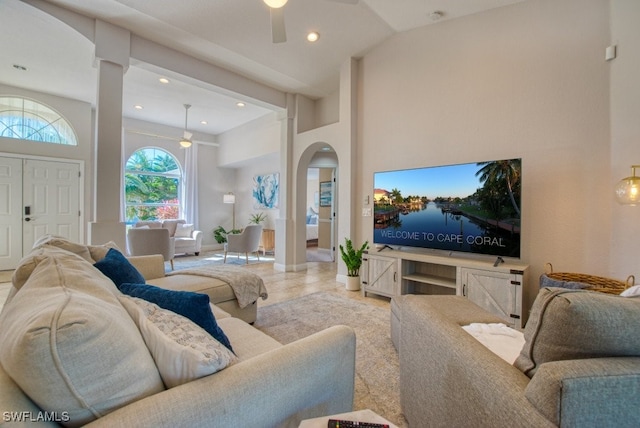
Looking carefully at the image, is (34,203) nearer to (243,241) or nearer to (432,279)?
(243,241)

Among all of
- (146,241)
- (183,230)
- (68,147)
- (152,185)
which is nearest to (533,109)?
(146,241)

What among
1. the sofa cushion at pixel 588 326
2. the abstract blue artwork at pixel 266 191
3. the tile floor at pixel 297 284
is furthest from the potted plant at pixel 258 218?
the sofa cushion at pixel 588 326

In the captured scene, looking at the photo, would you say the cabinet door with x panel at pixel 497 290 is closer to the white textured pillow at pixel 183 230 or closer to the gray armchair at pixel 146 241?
the gray armchair at pixel 146 241

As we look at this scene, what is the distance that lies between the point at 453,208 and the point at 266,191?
529 cm

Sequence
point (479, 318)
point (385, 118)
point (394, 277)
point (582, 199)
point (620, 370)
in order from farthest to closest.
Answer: point (385, 118) < point (394, 277) < point (582, 199) < point (479, 318) < point (620, 370)

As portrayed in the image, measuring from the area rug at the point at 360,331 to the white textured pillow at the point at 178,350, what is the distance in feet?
3.90

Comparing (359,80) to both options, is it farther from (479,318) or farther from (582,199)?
(479,318)

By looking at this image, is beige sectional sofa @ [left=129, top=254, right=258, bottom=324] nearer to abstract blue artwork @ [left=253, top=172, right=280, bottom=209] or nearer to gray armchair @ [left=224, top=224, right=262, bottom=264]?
gray armchair @ [left=224, top=224, right=262, bottom=264]

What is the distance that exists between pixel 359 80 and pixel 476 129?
1953 mm

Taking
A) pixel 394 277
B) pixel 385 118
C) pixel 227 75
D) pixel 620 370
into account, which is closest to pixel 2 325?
pixel 620 370

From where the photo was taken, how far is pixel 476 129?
324 centimetres

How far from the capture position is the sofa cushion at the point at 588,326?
0.74 meters

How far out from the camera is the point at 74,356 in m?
0.62

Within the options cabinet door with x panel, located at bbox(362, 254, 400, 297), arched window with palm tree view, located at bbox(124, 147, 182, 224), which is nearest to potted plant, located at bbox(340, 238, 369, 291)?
cabinet door with x panel, located at bbox(362, 254, 400, 297)
